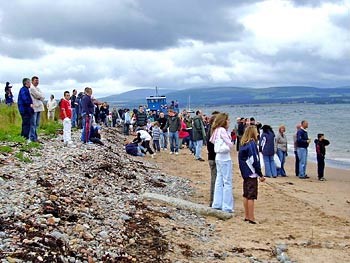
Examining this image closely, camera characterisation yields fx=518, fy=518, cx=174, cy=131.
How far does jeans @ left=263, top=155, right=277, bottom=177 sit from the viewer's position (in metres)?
18.5

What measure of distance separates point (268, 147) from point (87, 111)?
639 cm

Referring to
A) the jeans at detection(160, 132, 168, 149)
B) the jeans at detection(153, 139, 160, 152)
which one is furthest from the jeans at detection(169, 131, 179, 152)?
the jeans at detection(160, 132, 168, 149)

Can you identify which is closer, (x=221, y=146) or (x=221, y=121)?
(x=221, y=146)

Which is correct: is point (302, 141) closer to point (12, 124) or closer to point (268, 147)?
point (268, 147)

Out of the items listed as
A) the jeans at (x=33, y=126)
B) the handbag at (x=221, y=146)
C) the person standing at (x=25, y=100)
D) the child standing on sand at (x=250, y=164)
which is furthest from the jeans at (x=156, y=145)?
the child standing on sand at (x=250, y=164)

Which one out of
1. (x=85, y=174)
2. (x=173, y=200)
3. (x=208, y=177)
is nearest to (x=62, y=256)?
(x=173, y=200)

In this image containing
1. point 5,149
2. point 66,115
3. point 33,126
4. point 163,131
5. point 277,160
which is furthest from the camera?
point 163,131

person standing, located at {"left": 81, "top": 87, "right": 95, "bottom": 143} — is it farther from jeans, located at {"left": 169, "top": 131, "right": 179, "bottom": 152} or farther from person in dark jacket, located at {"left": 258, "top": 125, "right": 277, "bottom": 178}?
person in dark jacket, located at {"left": 258, "top": 125, "right": 277, "bottom": 178}

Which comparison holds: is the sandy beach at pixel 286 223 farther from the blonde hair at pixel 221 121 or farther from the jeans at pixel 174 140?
the jeans at pixel 174 140

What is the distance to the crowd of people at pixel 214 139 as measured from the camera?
10.5 meters

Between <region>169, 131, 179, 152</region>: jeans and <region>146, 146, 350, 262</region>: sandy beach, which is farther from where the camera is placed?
<region>169, 131, 179, 152</region>: jeans

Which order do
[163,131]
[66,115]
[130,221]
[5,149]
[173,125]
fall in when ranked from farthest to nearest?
[163,131] → [173,125] → [66,115] → [5,149] → [130,221]

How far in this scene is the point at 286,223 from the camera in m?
10.8

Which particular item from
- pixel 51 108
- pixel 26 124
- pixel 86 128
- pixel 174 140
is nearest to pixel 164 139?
pixel 174 140
